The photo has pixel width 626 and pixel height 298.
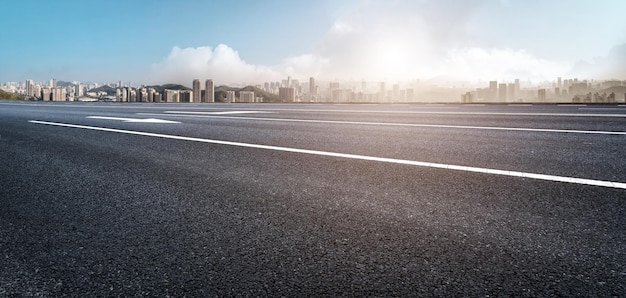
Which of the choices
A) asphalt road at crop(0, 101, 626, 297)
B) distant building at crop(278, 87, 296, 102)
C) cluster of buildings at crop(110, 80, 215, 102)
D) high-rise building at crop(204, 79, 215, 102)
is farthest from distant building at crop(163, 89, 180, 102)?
asphalt road at crop(0, 101, 626, 297)

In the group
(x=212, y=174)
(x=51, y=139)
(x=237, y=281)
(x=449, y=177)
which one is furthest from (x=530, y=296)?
(x=51, y=139)

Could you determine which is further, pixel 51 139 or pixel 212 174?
pixel 51 139

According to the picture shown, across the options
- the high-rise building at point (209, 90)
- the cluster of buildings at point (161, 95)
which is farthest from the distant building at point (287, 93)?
the high-rise building at point (209, 90)

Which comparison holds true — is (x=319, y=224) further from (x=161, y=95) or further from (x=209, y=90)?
(x=209, y=90)

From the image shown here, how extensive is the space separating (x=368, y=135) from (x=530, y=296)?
5.08 meters

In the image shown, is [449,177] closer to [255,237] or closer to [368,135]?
[255,237]

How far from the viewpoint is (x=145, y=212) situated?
8.68ft

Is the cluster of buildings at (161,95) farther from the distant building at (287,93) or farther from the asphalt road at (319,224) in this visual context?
the asphalt road at (319,224)

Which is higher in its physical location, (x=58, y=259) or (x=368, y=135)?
(x=368, y=135)

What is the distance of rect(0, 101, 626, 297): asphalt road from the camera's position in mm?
1678

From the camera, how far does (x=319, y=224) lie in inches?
Result: 91.9

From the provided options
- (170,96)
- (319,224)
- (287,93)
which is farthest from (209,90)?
(319,224)

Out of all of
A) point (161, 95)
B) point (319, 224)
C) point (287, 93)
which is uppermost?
point (287, 93)

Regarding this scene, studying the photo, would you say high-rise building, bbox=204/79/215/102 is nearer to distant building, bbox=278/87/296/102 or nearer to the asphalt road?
distant building, bbox=278/87/296/102
